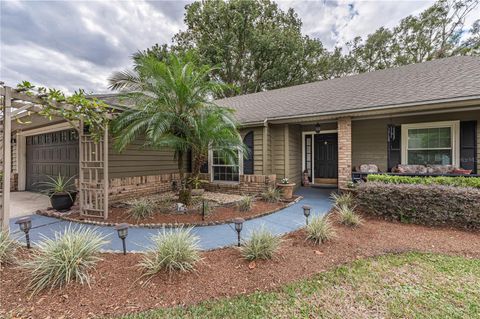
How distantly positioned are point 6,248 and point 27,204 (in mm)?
4973

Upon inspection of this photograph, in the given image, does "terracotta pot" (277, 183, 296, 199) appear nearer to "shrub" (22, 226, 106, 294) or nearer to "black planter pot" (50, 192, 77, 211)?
"shrub" (22, 226, 106, 294)

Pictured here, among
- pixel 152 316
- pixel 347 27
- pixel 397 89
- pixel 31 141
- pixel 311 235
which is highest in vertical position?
pixel 347 27

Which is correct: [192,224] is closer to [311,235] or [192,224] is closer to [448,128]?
[311,235]

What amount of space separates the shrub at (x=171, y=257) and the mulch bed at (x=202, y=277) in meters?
0.10

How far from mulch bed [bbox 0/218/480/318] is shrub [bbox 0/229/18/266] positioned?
0.20 metres

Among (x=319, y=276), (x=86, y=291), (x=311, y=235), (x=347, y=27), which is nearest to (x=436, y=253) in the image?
(x=311, y=235)

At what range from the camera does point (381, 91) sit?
7094 mm

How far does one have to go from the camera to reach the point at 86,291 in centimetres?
245

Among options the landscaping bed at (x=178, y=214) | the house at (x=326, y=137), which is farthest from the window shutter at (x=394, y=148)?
the landscaping bed at (x=178, y=214)

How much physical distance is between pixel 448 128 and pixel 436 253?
553cm

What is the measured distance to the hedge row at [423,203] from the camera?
4.29m

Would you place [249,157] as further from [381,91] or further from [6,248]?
[6,248]

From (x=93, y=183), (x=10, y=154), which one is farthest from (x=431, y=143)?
(x=10, y=154)

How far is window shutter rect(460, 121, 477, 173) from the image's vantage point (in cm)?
639
